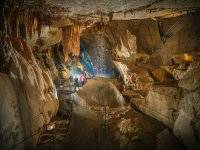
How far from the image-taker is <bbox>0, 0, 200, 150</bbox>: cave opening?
6.04 m

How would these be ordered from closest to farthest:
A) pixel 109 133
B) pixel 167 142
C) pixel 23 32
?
pixel 167 142
pixel 109 133
pixel 23 32

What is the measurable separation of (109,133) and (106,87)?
20.2 ft

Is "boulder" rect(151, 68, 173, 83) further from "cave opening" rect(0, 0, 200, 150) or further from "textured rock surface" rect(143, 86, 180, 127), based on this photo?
"textured rock surface" rect(143, 86, 180, 127)

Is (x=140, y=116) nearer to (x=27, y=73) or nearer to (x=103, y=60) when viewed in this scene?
(x=27, y=73)

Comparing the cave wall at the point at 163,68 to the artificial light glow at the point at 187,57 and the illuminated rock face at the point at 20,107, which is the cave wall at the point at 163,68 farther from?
the illuminated rock face at the point at 20,107

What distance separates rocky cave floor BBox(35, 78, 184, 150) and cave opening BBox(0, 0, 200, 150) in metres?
0.04

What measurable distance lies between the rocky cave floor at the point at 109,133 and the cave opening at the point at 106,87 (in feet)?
0.13

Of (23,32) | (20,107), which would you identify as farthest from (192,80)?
(23,32)

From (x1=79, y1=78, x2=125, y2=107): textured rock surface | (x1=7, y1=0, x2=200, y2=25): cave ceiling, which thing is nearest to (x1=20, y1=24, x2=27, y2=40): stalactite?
(x1=7, y1=0, x2=200, y2=25): cave ceiling

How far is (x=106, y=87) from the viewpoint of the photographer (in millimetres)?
13406

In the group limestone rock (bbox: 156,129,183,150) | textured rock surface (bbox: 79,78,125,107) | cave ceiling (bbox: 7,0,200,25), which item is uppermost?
cave ceiling (bbox: 7,0,200,25)

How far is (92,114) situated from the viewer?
10016 mm

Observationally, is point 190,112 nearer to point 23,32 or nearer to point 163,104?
point 163,104

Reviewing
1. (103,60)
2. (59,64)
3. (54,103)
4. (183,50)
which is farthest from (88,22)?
(59,64)
